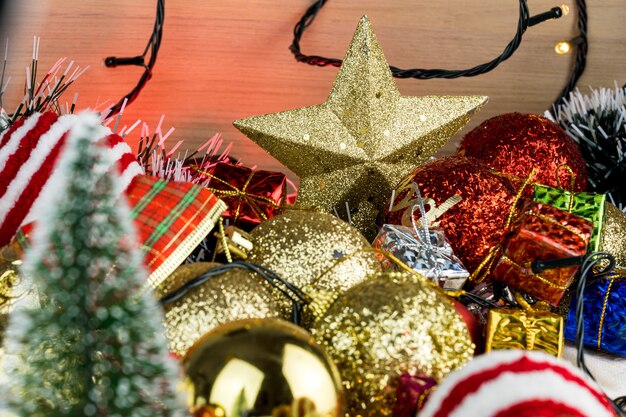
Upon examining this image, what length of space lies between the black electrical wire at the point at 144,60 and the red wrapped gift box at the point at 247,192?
0.61 feet

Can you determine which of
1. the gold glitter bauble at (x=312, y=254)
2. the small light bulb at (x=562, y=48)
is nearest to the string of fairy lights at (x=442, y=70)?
the small light bulb at (x=562, y=48)

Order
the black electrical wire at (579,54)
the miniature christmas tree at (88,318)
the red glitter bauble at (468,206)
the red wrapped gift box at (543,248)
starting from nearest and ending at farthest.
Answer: the miniature christmas tree at (88,318)
the red wrapped gift box at (543,248)
the red glitter bauble at (468,206)
the black electrical wire at (579,54)

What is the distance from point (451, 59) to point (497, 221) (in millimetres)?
418

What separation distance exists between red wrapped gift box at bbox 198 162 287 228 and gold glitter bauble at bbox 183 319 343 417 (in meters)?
0.35

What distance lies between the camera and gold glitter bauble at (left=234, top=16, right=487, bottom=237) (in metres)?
0.81

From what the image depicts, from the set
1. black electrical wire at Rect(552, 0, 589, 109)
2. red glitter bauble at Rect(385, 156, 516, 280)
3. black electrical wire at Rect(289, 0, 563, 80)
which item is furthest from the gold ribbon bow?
black electrical wire at Rect(552, 0, 589, 109)

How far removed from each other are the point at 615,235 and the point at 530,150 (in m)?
0.15

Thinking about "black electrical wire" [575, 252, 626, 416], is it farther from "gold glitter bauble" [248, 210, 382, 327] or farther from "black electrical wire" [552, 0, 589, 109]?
"black electrical wire" [552, 0, 589, 109]

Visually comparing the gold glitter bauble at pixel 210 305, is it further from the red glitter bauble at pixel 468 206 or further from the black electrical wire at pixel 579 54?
the black electrical wire at pixel 579 54

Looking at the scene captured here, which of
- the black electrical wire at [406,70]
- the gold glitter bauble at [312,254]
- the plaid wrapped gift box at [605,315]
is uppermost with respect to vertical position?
the black electrical wire at [406,70]

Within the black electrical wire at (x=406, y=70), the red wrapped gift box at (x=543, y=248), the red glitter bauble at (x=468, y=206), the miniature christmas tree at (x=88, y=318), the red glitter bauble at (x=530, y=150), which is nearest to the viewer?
the miniature christmas tree at (x=88, y=318)

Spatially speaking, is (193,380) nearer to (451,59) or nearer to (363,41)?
(363,41)

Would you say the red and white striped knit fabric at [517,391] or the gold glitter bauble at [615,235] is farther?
the gold glitter bauble at [615,235]

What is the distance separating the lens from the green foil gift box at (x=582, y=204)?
707 millimetres
